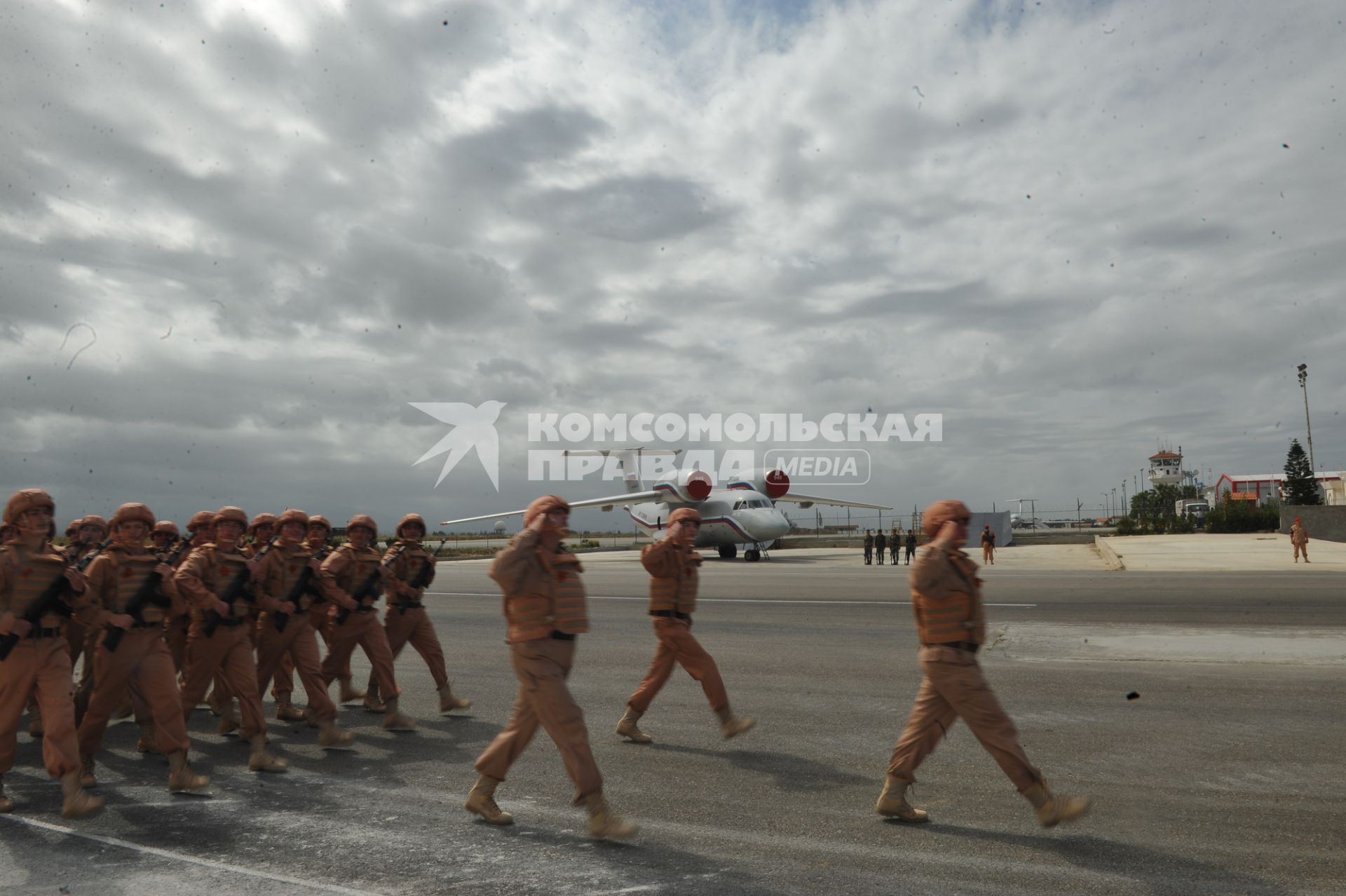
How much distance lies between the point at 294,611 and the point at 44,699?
6.66 ft

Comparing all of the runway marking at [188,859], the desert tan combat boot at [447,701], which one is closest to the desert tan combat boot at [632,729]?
the desert tan combat boot at [447,701]

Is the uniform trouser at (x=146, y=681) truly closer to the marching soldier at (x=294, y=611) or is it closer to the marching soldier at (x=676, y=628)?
the marching soldier at (x=294, y=611)

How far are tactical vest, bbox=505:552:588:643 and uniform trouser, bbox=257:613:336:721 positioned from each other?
Result: 3.09 metres

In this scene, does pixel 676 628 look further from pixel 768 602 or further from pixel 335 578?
pixel 768 602

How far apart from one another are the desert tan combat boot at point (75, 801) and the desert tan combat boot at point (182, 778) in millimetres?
479

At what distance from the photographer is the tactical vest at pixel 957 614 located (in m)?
5.03

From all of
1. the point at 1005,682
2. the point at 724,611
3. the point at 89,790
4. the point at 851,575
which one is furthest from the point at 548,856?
the point at 851,575

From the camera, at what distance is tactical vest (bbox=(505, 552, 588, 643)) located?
506 centimetres

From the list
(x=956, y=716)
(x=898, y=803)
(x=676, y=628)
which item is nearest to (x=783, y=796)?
(x=898, y=803)

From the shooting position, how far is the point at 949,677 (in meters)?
4.98

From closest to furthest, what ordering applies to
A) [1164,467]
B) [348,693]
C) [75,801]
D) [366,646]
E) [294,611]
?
[75,801]
[294,611]
[366,646]
[348,693]
[1164,467]

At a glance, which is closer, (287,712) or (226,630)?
(226,630)

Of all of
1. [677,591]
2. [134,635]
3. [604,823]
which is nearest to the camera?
[604,823]

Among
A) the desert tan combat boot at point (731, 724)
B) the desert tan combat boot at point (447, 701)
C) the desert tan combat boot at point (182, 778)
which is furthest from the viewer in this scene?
the desert tan combat boot at point (447, 701)
